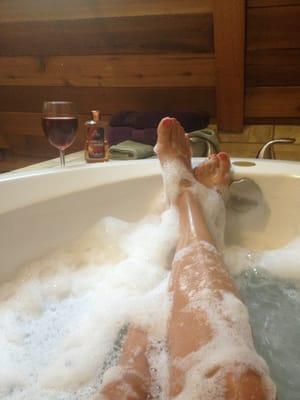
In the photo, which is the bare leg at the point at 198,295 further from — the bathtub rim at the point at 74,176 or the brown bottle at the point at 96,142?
the brown bottle at the point at 96,142

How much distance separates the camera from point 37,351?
89 centimetres

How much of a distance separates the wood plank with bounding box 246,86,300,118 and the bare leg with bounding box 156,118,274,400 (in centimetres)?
124

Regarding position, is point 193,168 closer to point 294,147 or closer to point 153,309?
point 153,309

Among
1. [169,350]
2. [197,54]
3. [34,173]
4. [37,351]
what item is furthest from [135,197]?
[197,54]

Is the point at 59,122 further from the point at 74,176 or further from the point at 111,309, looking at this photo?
the point at 111,309

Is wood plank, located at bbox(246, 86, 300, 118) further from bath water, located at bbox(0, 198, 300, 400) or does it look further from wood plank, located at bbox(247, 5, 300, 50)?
bath water, located at bbox(0, 198, 300, 400)

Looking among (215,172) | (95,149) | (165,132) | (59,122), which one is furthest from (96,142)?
(215,172)

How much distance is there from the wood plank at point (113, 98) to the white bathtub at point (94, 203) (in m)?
0.93

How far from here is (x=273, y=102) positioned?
224cm

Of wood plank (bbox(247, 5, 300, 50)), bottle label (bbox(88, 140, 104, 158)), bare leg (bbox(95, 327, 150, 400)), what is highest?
wood plank (bbox(247, 5, 300, 50))

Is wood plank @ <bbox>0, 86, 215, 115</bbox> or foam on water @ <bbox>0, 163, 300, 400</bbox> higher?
wood plank @ <bbox>0, 86, 215, 115</bbox>

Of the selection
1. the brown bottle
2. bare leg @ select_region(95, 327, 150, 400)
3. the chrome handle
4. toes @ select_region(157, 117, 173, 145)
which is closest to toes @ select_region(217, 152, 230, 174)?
toes @ select_region(157, 117, 173, 145)

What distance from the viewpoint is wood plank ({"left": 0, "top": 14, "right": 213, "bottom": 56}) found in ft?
6.66

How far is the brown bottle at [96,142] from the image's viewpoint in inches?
64.2
